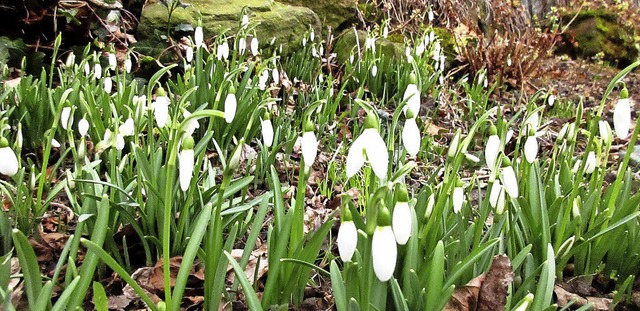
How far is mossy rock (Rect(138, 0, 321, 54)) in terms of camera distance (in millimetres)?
4262

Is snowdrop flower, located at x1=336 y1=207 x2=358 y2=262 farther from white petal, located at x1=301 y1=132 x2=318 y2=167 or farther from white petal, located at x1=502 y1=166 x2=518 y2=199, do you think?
white petal, located at x1=502 y1=166 x2=518 y2=199

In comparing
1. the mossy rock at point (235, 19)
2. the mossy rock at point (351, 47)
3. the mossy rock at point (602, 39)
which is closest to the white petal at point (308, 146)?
the mossy rock at point (235, 19)

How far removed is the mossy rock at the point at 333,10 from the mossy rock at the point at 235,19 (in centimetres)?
84

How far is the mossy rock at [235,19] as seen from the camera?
14.0 feet

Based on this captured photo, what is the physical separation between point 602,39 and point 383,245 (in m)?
10.3

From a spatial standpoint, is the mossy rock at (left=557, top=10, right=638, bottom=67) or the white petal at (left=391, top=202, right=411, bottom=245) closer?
the white petal at (left=391, top=202, right=411, bottom=245)

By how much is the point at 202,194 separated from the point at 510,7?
8579mm

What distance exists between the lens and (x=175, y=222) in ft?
5.92

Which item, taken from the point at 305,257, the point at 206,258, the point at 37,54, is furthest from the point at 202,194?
the point at 37,54

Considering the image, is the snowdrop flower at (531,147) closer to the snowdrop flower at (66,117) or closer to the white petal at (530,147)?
the white petal at (530,147)

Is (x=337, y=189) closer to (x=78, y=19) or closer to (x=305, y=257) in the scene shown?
(x=305, y=257)

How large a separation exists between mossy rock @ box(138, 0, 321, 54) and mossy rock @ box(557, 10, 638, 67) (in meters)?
6.43

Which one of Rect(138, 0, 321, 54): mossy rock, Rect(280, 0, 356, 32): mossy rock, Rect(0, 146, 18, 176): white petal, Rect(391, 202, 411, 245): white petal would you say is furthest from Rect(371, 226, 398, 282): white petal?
Rect(280, 0, 356, 32): mossy rock

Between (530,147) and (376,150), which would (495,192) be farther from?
(376,150)
